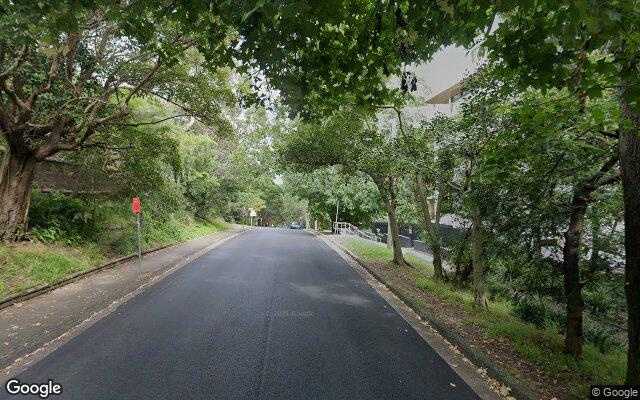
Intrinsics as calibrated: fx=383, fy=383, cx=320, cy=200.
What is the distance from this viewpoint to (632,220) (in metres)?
3.98

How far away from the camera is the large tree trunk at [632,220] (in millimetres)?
3896

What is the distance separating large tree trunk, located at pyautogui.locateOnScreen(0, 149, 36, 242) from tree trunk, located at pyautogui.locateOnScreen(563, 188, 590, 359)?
1237 cm

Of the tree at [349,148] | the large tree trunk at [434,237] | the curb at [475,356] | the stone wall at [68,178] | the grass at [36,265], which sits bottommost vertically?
the curb at [475,356]

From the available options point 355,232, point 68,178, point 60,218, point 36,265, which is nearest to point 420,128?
point 36,265

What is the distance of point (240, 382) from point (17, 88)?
34.0ft

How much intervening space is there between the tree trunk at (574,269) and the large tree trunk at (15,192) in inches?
487

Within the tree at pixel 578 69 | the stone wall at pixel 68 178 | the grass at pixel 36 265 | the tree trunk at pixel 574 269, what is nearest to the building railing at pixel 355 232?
the stone wall at pixel 68 178

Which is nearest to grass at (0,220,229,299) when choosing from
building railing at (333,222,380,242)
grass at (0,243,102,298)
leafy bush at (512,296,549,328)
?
grass at (0,243,102,298)

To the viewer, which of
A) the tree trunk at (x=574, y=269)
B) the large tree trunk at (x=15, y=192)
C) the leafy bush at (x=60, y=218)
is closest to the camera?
the tree trunk at (x=574, y=269)

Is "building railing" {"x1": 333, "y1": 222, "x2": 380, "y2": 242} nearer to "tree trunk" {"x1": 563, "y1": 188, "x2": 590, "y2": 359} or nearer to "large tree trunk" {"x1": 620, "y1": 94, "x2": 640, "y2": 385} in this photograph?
"tree trunk" {"x1": 563, "y1": 188, "x2": 590, "y2": 359}

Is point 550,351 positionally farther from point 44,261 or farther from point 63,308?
point 44,261

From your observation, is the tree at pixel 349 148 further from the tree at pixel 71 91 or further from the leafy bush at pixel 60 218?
the leafy bush at pixel 60 218

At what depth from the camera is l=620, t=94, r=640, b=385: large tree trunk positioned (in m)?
3.90

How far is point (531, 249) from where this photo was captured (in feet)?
20.6
